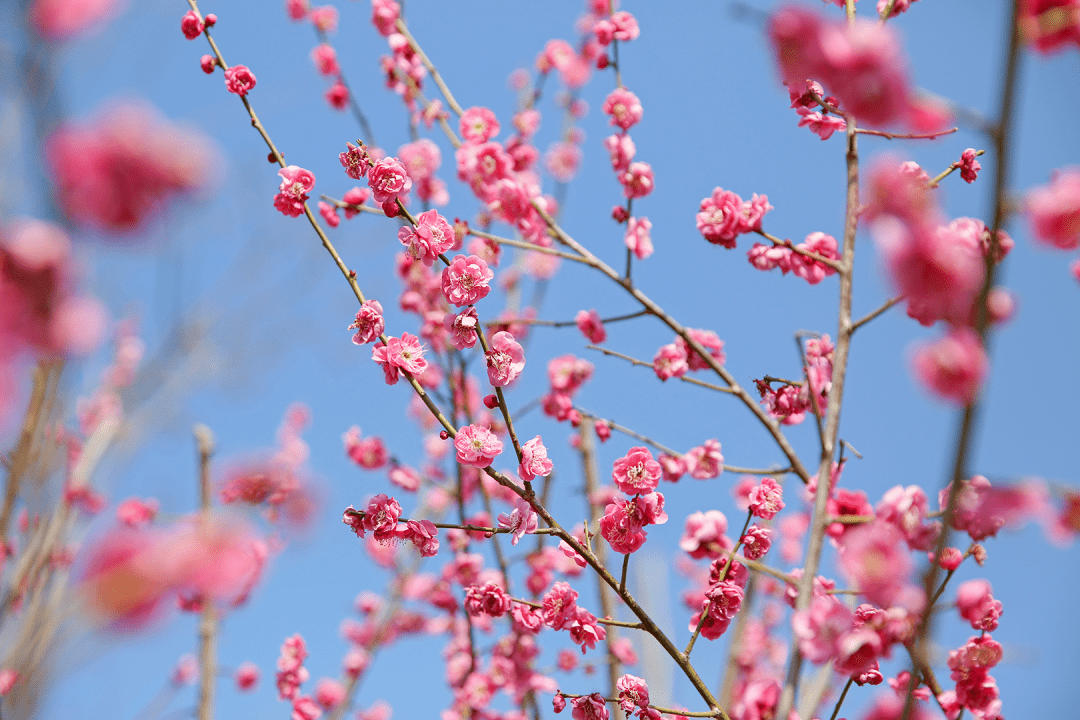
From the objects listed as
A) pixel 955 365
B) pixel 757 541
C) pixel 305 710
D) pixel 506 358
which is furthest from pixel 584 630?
pixel 305 710

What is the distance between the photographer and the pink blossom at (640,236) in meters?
2.89

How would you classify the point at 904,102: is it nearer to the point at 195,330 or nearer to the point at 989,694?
the point at 989,694

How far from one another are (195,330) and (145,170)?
1.19 m

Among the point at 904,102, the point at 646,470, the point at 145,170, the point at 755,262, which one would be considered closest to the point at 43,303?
the point at 145,170

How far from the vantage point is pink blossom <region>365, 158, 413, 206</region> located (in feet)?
6.78

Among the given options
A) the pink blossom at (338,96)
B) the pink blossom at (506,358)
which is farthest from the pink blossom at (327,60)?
the pink blossom at (506,358)

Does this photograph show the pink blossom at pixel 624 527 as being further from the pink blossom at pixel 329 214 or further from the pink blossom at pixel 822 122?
the pink blossom at pixel 329 214

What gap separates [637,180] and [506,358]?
1.36 metres

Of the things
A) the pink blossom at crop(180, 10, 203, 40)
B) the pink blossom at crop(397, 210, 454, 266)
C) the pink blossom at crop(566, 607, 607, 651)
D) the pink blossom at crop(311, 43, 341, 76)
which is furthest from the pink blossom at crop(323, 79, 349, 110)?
the pink blossom at crop(566, 607, 607, 651)

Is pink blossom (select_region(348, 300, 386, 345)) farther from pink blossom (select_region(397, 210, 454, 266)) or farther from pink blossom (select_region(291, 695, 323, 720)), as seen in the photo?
pink blossom (select_region(291, 695, 323, 720))

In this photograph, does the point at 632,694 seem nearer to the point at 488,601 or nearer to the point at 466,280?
the point at 488,601

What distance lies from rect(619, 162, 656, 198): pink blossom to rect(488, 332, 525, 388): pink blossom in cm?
124

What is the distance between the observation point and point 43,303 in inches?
34.5

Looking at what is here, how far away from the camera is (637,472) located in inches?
79.7
